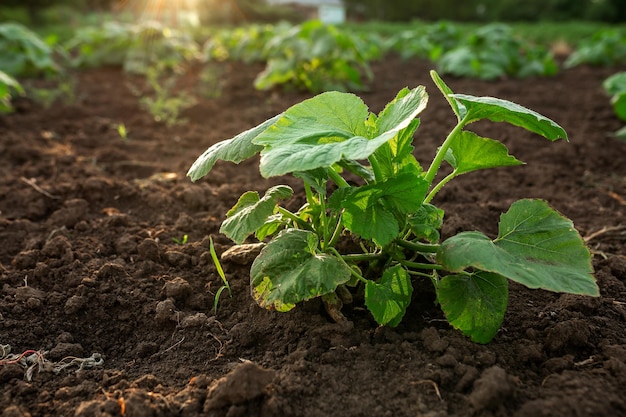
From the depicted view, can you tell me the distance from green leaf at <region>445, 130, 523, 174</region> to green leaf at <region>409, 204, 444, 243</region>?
198mm

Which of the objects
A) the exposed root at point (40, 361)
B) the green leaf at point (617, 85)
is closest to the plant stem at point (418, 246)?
the exposed root at point (40, 361)

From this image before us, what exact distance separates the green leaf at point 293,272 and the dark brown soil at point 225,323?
200mm

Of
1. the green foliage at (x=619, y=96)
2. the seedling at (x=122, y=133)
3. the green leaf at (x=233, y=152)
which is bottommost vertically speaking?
the green foliage at (x=619, y=96)

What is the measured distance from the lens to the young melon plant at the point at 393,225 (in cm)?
169

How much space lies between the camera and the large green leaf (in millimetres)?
1479

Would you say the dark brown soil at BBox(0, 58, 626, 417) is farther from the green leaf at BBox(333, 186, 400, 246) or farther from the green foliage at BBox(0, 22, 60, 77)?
the green foliage at BBox(0, 22, 60, 77)

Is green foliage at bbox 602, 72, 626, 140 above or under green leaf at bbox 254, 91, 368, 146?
under

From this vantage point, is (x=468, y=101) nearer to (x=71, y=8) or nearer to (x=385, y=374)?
(x=385, y=374)

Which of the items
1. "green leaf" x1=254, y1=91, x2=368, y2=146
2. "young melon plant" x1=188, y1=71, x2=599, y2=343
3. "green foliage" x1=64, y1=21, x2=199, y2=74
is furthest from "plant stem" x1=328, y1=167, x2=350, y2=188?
"green foliage" x1=64, y1=21, x2=199, y2=74

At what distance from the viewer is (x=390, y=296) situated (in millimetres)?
1851

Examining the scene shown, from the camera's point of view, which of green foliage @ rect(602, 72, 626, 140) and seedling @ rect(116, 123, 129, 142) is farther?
green foliage @ rect(602, 72, 626, 140)

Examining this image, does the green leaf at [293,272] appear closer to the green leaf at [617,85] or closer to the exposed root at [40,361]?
the exposed root at [40,361]

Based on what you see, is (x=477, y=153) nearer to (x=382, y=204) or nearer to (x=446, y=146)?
(x=446, y=146)

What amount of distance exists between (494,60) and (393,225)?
19.0 feet
